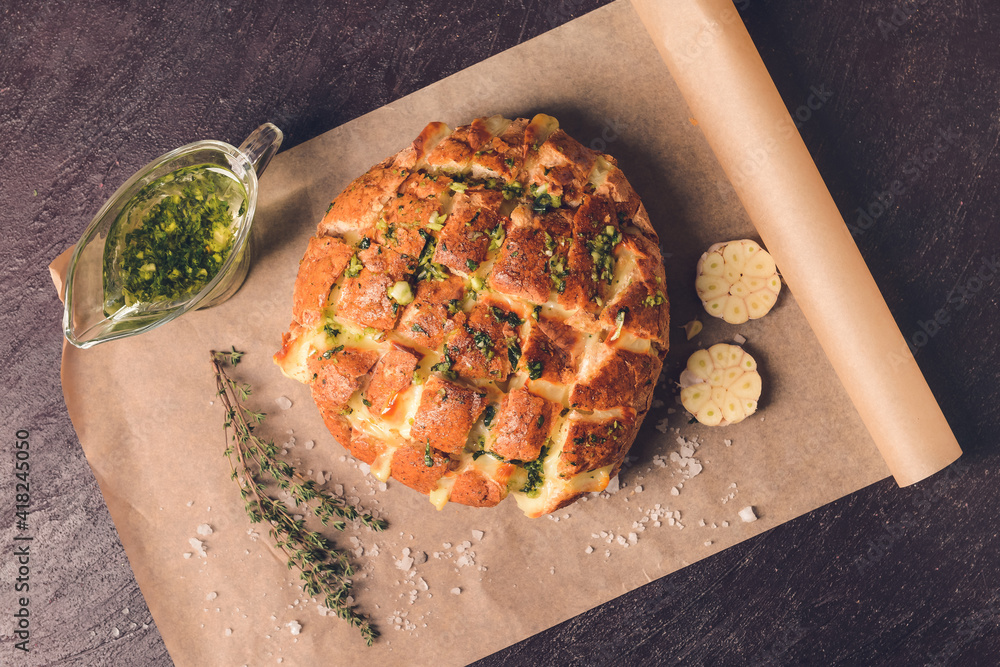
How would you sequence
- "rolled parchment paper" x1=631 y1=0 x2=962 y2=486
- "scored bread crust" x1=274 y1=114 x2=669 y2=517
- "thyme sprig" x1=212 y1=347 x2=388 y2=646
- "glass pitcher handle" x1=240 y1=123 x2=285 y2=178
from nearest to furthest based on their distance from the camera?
"scored bread crust" x1=274 y1=114 x2=669 y2=517, "rolled parchment paper" x1=631 y1=0 x2=962 y2=486, "glass pitcher handle" x1=240 y1=123 x2=285 y2=178, "thyme sprig" x1=212 y1=347 x2=388 y2=646

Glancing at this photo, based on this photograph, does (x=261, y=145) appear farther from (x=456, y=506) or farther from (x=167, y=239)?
(x=456, y=506)

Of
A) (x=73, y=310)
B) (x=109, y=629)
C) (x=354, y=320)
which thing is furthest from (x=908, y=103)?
(x=109, y=629)

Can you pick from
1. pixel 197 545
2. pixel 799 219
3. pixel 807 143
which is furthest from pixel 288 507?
pixel 807 143

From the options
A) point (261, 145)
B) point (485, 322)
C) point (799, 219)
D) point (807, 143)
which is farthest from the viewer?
point (807, 143)

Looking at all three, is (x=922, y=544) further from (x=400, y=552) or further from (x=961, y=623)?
(x=400, y=552)

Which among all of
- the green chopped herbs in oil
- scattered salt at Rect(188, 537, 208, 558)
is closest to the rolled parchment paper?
the green chopped herbs in oil

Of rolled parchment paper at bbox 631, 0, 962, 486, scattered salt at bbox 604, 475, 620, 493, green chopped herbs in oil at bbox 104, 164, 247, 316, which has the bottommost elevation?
scattered salt at bbox 604, 475, 620, 493

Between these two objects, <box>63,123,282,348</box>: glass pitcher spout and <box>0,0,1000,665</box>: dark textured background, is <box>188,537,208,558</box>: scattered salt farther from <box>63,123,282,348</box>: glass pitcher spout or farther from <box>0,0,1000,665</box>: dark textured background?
<box>63,123,282,348</box>: glass pitcher spout
